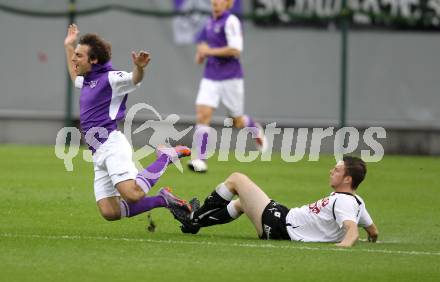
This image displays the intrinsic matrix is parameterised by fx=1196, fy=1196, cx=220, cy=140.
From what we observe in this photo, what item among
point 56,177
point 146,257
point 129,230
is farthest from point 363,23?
point 146,257

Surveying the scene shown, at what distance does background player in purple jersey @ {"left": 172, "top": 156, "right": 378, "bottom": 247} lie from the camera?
31.9 feet

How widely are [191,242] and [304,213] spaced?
38.6 inches

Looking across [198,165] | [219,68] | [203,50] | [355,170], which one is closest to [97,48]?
[355,170]

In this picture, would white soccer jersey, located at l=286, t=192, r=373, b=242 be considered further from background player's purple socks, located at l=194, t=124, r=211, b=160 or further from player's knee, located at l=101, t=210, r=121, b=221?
background player's purple socks, located at l=194, t=124, r=211, b=160

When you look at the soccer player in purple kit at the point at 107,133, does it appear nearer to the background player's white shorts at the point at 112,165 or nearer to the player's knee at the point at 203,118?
the background player's white shorts at the point at 112,165

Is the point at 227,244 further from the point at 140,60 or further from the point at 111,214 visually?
the point at 140,60

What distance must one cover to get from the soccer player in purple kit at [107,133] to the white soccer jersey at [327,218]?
104 centimetres

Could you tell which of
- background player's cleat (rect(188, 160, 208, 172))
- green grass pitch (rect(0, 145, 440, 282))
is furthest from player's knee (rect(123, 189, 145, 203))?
background player's cleat (rect(188, 160, 208, 172))

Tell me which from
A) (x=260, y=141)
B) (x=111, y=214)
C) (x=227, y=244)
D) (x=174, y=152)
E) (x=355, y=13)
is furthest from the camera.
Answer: (x=355, y=13)

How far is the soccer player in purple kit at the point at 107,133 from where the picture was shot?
409 inches

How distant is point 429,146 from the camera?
20.5m

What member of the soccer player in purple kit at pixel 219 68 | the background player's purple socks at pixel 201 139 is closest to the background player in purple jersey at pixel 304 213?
the background player's purple socks at pixel 201 139

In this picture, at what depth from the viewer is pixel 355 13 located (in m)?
20.6

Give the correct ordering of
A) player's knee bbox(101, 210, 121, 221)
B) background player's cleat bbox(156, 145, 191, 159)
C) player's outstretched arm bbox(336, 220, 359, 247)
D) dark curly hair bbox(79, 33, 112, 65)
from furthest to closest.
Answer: background player's cleat bbox(156, 145, 191, 159) < dark curly hair bbox(79, 33, 112, 65) < player's knee bbox(101, 210, 121, 221) < player's outstretched arm bbox(336, 220, 359, 247)
